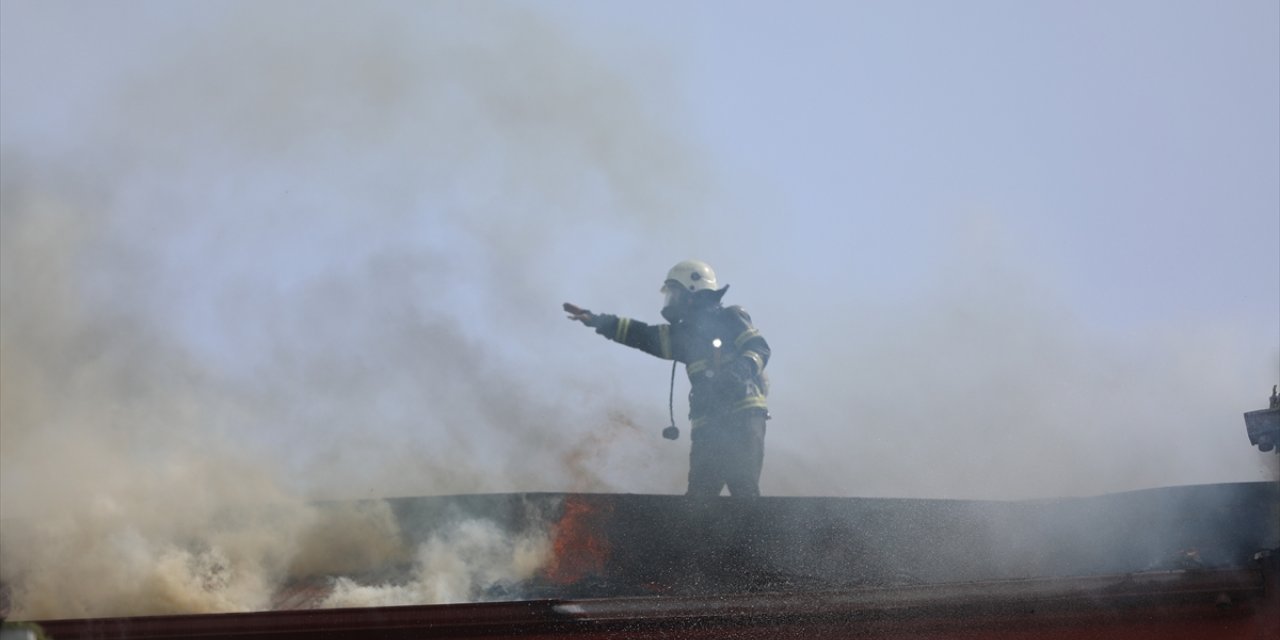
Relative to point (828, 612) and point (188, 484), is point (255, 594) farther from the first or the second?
point (828, 612)

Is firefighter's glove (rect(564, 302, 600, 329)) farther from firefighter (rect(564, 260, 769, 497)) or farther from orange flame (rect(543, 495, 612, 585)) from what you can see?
orange flame (rect(543, 495, 612, 585))

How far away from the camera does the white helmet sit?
23.5 ft

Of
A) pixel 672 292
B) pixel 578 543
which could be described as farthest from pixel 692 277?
pixel 578 543

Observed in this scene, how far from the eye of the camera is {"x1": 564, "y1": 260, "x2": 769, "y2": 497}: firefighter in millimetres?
6672

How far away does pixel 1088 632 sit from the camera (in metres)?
4.54

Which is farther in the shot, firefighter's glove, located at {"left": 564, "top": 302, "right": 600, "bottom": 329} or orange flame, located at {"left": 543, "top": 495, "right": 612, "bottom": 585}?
firefighter's glove, located at {"left": 564, "top": 302, "right": 600, "bottom": 329}

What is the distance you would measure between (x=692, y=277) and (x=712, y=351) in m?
0.54

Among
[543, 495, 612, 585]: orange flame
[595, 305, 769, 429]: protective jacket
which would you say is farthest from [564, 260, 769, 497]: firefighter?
[543, 495, 612, 585]: orange flame

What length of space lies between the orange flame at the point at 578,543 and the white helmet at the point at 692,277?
211cm

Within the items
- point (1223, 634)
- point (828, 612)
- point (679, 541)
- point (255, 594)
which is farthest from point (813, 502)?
point (255, 594)

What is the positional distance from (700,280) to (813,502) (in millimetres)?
2059

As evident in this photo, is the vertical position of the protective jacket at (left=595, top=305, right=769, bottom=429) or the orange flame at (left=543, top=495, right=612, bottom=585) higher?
the protective jacket at (left=595, top=305, right=769, bottom=429)

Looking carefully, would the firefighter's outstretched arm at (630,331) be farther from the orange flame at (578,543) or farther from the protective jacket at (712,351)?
the orange flame at (578,543)

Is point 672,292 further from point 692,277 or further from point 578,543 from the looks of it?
point 578,543
